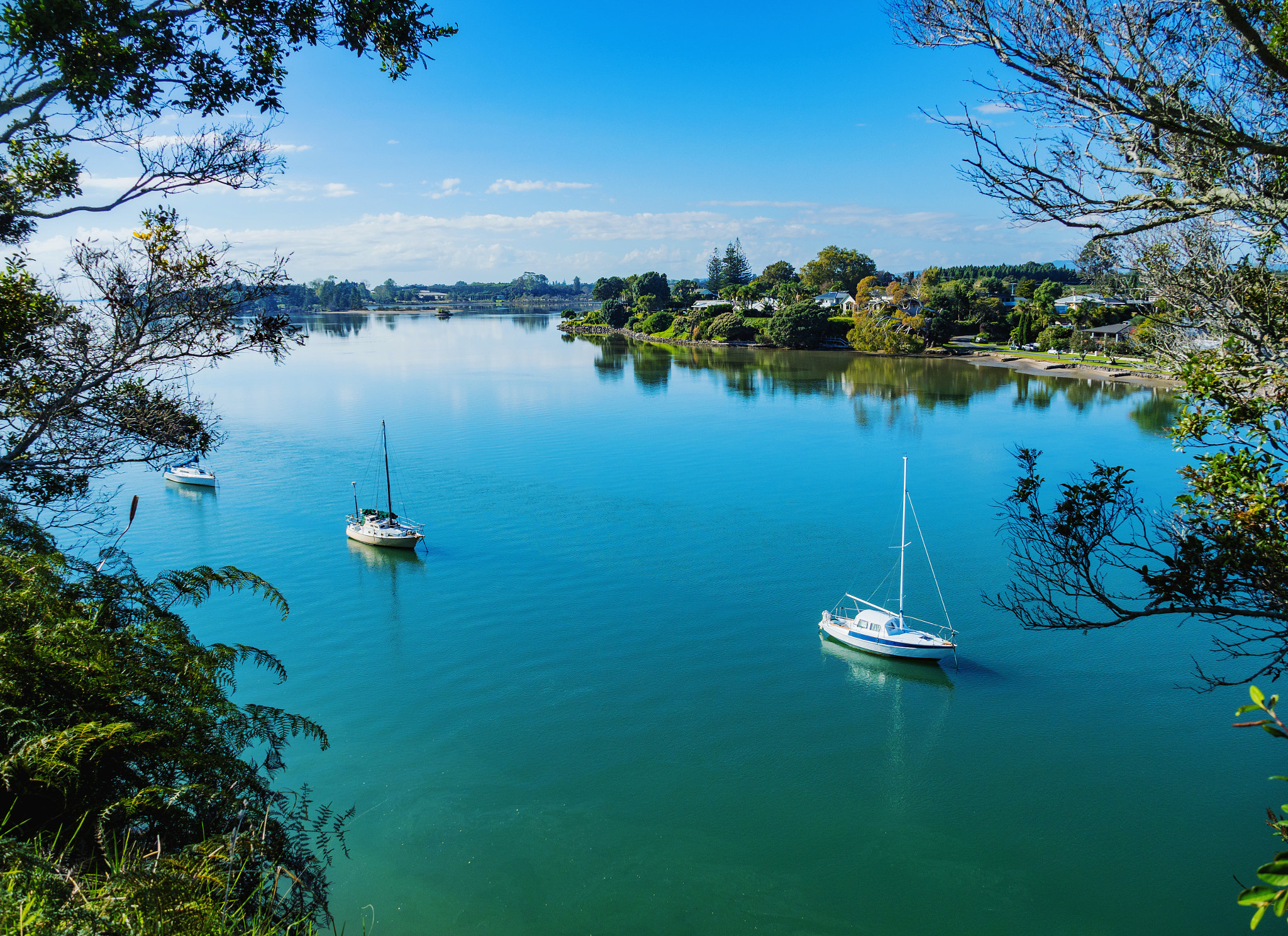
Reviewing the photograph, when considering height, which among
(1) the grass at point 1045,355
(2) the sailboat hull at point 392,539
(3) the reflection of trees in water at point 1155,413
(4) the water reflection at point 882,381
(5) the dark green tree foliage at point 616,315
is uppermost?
(5) the dark green tree foliage at point 616,315

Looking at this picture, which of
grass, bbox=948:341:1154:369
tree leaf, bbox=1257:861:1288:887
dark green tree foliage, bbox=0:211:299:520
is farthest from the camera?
grass, bbox=948:341:1154:369

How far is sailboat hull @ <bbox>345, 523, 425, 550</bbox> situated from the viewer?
2611cm

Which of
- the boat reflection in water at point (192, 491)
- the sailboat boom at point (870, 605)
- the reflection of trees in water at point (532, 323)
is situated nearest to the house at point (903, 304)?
the sailboat boom at point (870, 605)

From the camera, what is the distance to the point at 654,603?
2195 cm

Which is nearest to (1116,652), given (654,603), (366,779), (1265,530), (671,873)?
(654,603)

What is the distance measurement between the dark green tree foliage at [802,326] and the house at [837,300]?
8368mm

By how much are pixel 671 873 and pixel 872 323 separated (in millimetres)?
80102

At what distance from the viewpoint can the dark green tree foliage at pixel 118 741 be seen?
5.08 meters

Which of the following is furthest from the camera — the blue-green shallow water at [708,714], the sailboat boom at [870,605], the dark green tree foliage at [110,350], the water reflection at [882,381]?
the water reflection at [882,381]

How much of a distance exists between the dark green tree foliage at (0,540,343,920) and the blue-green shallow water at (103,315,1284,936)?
6089 mm

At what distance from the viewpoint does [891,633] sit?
18812mm

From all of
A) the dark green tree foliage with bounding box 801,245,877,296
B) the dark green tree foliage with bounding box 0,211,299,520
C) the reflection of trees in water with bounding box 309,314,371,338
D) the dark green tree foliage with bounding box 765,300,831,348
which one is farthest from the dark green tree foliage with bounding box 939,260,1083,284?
the dark green tree foliage with bounding box 0,211,299,520

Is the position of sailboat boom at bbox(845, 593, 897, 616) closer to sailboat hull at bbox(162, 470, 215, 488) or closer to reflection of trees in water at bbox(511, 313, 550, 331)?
sailboat hull at bbox(162, 470, 215, 488)

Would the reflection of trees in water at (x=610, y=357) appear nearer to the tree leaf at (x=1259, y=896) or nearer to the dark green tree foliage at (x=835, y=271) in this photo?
the dark green tree foliage at (x=835, y=271)
